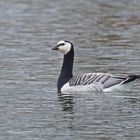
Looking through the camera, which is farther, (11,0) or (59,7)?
(11,0)

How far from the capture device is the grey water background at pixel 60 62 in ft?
54.8

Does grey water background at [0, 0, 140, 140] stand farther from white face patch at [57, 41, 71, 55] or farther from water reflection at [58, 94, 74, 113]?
white face patch at [57, 41, 71, 55]

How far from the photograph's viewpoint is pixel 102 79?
20.9 meters

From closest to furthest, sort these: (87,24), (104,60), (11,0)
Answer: (104,60)
(87,24)
(11,0)

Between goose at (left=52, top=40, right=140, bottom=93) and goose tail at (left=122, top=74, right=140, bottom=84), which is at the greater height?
goose tail at (left=122, top=74, right=140, bottom=84)

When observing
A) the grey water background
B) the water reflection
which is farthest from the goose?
the water reflection

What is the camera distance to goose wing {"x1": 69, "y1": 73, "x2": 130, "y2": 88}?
20.7m

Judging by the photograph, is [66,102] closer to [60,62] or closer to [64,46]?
[64,46]

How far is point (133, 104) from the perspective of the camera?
19078 millimetres

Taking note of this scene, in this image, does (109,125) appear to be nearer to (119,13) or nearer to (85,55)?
(85,55)

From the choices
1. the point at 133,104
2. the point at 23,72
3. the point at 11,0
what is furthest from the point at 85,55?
the point at 11,0

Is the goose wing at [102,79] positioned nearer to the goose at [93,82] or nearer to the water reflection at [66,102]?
the goose at [93,82]

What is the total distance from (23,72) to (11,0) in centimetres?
2245

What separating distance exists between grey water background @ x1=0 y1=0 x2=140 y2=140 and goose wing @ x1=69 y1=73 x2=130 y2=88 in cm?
29
